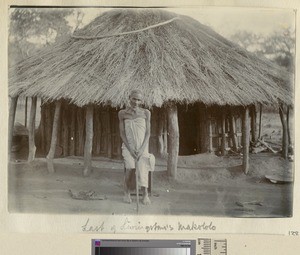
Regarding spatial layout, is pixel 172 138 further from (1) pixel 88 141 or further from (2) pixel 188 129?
(1) pixel 88 141

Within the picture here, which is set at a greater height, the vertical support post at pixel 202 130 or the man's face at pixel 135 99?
the man's face at pixel 135 99

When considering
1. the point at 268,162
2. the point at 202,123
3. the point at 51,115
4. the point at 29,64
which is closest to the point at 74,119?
the point at 51,115

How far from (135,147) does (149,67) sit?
0.17 meters

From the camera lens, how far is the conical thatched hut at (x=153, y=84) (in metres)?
1.12

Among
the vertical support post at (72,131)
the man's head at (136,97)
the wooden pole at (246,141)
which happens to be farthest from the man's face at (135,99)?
the wooden pole at (246,141)

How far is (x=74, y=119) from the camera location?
1126 millimetres

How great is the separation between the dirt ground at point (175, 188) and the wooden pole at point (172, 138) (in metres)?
0.01

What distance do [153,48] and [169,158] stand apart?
0.78 ft

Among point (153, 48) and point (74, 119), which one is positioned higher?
point (153, 48)

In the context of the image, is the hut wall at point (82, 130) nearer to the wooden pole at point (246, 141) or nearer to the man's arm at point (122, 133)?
the man's arm at point (122, 133)

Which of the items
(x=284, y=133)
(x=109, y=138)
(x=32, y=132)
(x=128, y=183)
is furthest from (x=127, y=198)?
(x=284, y=133)

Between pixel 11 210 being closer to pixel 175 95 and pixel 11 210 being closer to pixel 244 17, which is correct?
pixel 175 95
